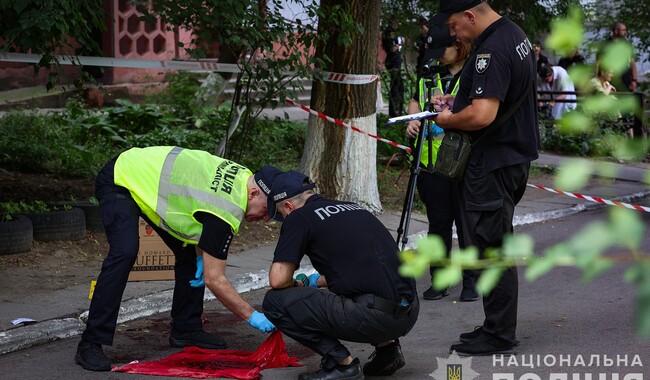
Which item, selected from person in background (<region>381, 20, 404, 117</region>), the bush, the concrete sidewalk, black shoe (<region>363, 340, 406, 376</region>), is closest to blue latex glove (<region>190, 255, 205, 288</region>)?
the concrete sidewalk

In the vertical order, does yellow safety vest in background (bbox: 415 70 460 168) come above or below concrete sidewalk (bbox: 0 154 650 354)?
above

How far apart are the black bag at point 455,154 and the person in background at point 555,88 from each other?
34.5ft

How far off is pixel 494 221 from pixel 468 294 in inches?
64.1

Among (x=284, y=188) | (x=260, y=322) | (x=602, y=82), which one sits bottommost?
(x=260, y=322)

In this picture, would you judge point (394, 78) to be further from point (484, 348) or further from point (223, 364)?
point (223, 364)

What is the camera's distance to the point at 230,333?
19.5ft

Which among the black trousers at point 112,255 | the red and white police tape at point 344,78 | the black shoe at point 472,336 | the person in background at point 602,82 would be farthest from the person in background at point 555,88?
the person in background at point 602,82

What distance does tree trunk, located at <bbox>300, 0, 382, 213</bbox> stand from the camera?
909 cm

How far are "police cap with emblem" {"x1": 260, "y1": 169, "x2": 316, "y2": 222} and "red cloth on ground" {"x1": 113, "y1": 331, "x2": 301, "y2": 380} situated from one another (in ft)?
2.35

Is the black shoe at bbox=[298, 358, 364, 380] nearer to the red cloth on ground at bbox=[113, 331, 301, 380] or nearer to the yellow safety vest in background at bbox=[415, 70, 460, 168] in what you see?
the red cloth on ground at bbox=[113, 331, 301, 380]

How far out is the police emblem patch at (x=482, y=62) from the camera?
4961mm

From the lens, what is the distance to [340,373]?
15.5ft

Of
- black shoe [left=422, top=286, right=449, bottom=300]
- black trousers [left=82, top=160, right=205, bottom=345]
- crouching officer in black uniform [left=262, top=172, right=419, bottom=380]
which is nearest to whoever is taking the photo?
crouching officer in black uniform [left=262, top=172, right=419, bottom=380]

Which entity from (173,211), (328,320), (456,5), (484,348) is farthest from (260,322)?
(456,5)
